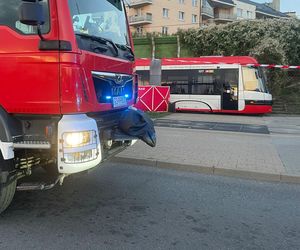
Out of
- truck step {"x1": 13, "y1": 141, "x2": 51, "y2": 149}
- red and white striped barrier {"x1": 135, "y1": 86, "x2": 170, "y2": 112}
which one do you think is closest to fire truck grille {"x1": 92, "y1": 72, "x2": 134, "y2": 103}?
truck step {"x1": 13, "y1": 141, "x2": 51, "y2": 149}

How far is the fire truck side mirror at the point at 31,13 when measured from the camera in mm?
3893

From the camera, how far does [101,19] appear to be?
16.6 ft

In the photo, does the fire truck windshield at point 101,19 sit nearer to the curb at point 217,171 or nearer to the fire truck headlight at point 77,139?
the fire truck headlight at point 77,139

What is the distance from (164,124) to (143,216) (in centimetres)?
916

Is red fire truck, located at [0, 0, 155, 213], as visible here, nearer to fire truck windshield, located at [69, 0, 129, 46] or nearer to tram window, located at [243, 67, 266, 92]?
fire truck windshield, located at [69, 0, 129, 46]

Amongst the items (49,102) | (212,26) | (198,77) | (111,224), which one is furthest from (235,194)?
(212,26)

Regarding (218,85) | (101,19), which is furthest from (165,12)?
(101,19)

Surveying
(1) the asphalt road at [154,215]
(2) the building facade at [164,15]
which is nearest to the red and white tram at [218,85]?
(1) the asphalt road at [154,215]

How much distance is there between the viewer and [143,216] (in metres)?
4.93

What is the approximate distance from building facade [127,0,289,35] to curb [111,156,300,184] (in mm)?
47658

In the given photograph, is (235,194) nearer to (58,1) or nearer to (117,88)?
(117,88)

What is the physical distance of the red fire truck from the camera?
4.15m

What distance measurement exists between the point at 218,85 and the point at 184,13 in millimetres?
50448

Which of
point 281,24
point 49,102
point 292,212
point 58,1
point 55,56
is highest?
point 281,24
